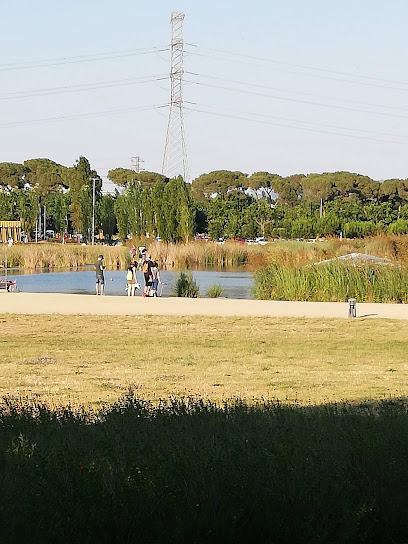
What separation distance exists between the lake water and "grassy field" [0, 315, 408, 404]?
1270 centimetres

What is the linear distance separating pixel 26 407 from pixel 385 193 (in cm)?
11567

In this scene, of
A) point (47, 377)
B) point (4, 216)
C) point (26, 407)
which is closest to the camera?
point (26, 407)

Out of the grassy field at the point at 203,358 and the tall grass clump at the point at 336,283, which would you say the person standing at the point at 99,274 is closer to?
the tall grass clump at the point at 336,283

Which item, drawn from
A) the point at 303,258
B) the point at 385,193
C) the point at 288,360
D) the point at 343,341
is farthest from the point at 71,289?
the point at 385,193

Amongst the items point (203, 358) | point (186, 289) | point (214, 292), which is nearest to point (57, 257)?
point (186, 289)

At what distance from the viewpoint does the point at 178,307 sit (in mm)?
24219

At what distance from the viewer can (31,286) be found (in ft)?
123

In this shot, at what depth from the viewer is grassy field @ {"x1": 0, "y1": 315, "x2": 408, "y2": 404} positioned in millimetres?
10633

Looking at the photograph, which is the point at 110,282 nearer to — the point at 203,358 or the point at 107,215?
the point at 203,358

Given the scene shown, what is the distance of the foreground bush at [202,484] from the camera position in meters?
4.12

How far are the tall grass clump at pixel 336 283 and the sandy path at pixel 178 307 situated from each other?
9.99 ft

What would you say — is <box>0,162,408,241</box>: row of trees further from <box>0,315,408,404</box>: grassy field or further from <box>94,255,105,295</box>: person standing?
<box>0,315,408,404</box>: grassy field

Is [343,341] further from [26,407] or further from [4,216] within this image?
→ [4,216]

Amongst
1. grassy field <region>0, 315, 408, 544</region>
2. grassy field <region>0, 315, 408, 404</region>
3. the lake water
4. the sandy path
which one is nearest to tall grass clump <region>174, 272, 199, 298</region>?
the lake water
